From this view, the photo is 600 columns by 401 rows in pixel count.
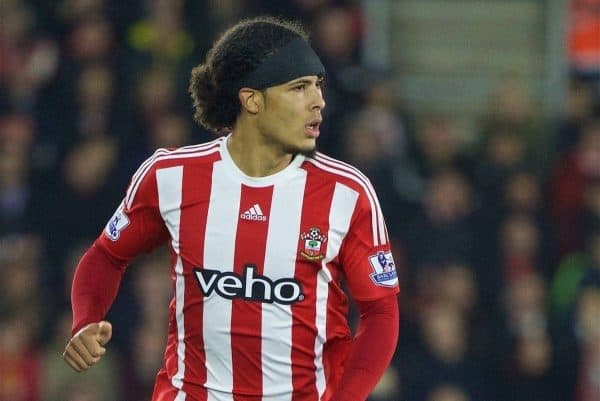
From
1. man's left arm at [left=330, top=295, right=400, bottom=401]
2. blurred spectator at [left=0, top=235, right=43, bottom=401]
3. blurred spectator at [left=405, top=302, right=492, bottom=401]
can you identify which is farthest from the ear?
blurred spectator at [left=0, top=235, right=43, bottom=401]

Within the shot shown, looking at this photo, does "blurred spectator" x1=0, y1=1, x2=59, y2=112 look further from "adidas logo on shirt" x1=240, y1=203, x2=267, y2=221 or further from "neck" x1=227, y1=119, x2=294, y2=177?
"adidas logo on shirt" x1=240, y1=203, x2=267, y2=221

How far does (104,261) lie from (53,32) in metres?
4.82

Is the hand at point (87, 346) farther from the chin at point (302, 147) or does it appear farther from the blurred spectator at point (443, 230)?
the blurred spectator at point (443, 230)

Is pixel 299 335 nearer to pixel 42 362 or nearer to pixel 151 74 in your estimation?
pixel 42 362

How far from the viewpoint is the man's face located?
14.5 feet

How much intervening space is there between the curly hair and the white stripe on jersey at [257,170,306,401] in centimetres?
35

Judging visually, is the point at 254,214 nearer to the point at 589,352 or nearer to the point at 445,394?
the point at 445,394

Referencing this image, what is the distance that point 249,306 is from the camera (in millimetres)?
4398

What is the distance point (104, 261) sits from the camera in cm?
468

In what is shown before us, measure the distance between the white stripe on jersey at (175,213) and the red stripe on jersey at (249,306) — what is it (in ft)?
0.65

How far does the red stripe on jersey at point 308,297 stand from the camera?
439cm

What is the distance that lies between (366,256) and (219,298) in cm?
48

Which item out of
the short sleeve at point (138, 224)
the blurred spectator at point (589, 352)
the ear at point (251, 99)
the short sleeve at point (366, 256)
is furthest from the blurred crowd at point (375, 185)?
the ear at point (251, 99)

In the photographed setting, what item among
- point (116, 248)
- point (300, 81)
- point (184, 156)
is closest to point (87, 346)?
point (116, 248)
